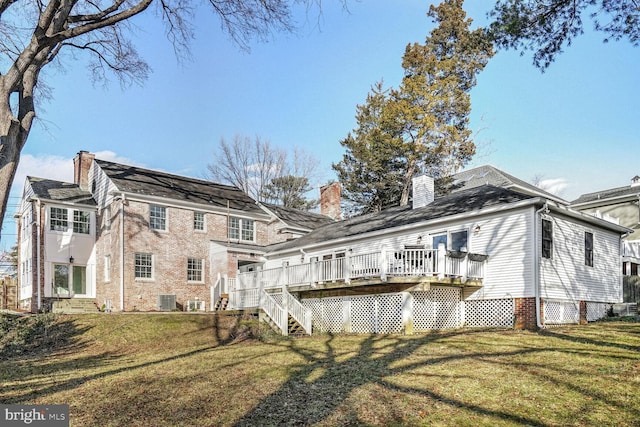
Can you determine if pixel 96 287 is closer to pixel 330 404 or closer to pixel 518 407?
pixel 330 404

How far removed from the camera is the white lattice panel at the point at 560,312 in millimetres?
15062

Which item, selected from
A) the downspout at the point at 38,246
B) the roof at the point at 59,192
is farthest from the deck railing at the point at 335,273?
the roof at the point at 59,192

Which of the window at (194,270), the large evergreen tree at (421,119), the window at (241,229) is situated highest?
the large evergreen tree at (421,119)

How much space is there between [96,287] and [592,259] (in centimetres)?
2222

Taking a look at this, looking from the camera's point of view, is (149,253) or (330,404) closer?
(330,404)

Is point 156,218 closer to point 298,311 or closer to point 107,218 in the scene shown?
point 107,218

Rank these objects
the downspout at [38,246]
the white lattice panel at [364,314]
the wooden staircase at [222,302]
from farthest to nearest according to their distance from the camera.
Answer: the wooden staircase at [222,302] → the downspout at [38,246] → the white lattice panel at [364,314]

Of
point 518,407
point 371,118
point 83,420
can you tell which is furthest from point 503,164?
point 83,420

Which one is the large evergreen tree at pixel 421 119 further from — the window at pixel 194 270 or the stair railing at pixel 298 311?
the stair railing at pixel 298 311

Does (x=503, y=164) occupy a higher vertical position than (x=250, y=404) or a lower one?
higher

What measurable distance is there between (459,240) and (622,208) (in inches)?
601

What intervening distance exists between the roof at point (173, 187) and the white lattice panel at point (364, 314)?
11969 mm

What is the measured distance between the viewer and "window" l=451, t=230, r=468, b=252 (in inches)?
647

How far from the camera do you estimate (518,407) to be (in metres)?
6.69
